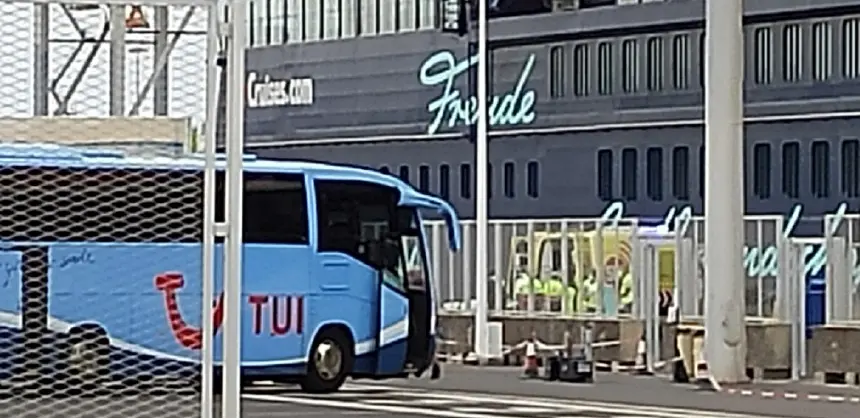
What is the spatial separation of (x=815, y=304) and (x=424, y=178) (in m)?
32.1

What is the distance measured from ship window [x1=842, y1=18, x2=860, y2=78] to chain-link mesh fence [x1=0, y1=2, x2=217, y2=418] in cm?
4313

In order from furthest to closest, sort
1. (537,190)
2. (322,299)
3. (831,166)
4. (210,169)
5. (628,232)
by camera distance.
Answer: (537,190) < (831,166) < (628,232) < (322,299) < (210,169)

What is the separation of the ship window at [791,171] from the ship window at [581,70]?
21.8ft

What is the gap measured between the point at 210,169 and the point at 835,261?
25741 millimetres

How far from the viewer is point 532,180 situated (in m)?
64.9

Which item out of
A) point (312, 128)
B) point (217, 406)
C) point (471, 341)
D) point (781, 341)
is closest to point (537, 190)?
point (312, 128)

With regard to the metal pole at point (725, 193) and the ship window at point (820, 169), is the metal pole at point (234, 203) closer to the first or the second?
the metal pole at point (725, 193)

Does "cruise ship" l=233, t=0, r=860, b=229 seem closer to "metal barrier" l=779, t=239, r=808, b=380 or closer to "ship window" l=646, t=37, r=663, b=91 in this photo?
"ship window" l=646, t=37, r=663, b=91

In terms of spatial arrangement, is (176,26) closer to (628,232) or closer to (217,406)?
(217,406)

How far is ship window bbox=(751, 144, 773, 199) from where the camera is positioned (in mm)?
59375

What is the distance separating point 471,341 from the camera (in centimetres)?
4166

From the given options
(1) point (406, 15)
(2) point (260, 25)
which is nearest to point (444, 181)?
(1) point (406, 15)

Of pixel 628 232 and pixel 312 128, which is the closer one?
pixel 628 232

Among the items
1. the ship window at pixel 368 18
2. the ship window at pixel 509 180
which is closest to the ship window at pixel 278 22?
the ship window at pixel 368 18
